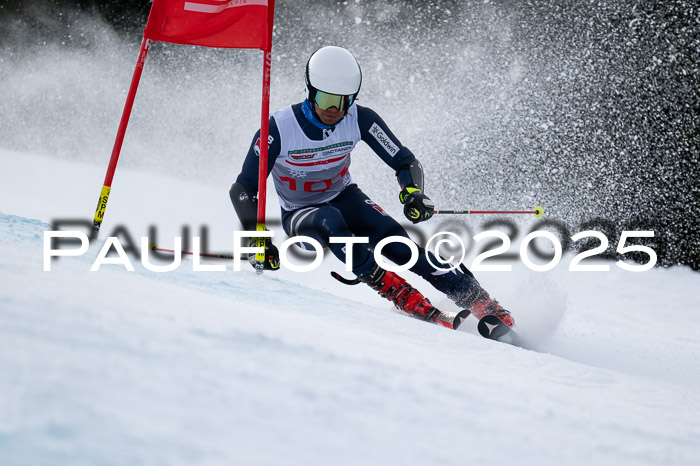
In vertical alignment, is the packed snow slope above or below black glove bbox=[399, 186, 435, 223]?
below

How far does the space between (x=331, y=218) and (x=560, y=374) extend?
60.0 inches

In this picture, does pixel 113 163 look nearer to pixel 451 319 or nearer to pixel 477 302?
pixel 451 319

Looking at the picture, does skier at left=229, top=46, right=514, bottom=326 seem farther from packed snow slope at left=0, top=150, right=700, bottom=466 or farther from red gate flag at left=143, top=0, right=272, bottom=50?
packed snow slope at left=0, top=150, right=700, bottom=466

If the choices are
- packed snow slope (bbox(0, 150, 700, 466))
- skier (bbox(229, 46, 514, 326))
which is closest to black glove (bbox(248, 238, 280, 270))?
skier (bbox(229, 46, 514, 326))

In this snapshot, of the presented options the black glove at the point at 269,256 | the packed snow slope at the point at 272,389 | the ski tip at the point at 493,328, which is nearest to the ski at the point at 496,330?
the ski tip at the point at 493,328

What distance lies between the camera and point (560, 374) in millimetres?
1972

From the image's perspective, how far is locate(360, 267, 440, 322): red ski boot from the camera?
3.19 metres

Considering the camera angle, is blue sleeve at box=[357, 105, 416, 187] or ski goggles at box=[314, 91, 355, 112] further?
blue sleeve at box=[357, 105, 416, 187]

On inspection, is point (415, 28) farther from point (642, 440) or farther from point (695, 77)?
point (642, 440)

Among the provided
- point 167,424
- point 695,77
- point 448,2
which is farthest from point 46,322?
point 448,2

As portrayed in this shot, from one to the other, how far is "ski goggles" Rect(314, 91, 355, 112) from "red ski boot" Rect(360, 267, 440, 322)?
855 millimetres

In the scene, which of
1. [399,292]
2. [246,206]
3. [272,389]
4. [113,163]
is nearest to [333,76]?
[246,206]

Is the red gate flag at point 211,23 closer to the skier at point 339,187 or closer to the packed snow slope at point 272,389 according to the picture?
the skier at point 339,187

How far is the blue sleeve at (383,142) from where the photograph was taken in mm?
3531
